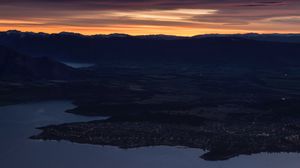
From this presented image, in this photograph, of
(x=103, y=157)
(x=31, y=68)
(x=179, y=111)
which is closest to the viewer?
(x=103, y=157)

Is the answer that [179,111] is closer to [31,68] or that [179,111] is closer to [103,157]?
[103,157]

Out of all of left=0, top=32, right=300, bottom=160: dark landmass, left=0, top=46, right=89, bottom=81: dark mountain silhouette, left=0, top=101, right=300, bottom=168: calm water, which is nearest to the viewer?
left=0, top=101, right=300, bottom=168: calm water

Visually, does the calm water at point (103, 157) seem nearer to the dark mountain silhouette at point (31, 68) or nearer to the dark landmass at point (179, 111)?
the dark landmass at point (179, 111)

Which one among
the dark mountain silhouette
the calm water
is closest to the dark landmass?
the dark mountain silhouette

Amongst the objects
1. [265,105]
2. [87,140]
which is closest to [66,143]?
[87,140]

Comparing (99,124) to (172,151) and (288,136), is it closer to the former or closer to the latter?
(172,151)

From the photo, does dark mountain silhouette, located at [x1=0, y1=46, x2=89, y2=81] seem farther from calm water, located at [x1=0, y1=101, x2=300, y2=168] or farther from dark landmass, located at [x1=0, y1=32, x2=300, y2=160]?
calm water, located at [x1=0, y1=101, x2=300, y2=168]

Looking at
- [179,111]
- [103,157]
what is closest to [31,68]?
[179,111]

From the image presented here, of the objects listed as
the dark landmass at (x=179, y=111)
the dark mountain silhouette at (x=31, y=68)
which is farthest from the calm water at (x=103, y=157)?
the dark mountain silhouette at (x=31, y=68)
